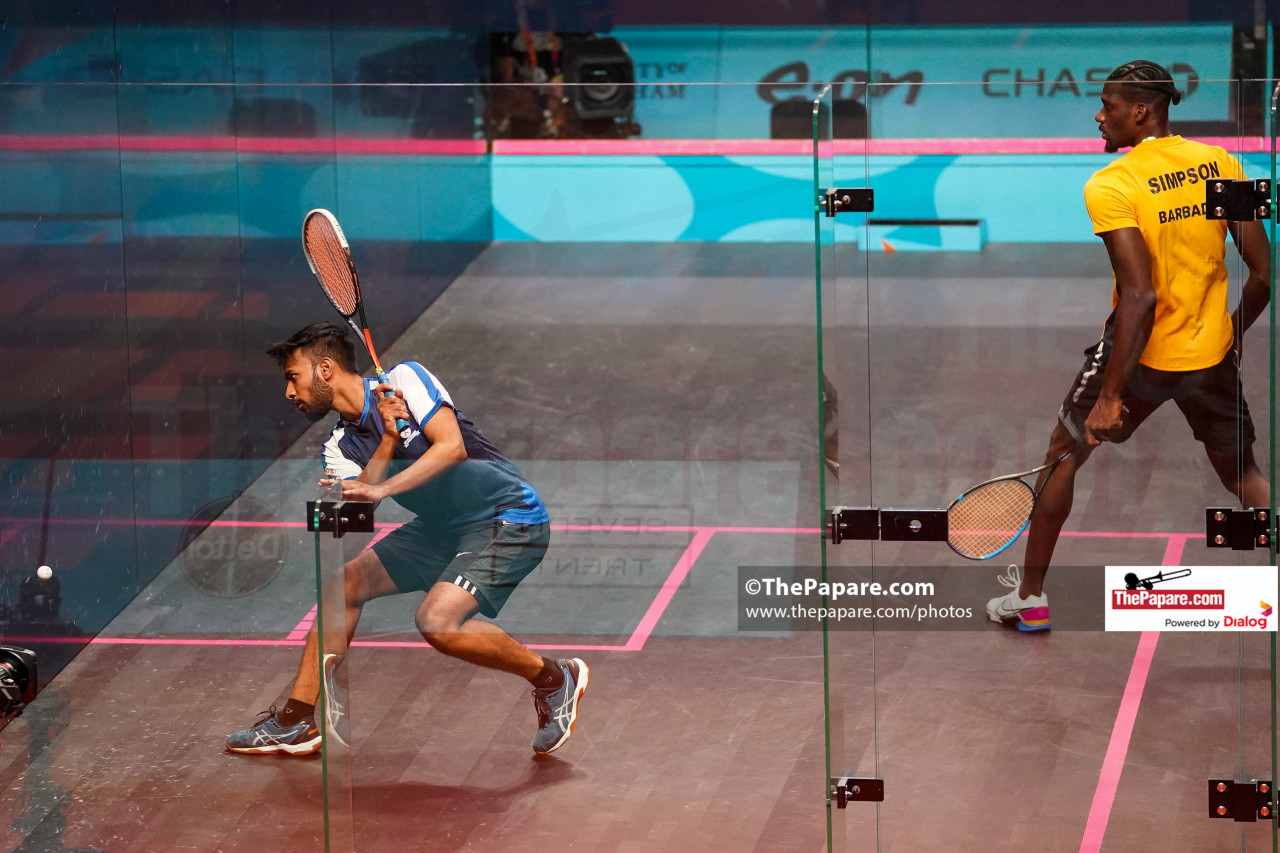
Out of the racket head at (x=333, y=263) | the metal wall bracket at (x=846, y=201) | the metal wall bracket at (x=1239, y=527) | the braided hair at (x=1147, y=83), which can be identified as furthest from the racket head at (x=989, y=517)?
the racket head at (x=333, y=263)

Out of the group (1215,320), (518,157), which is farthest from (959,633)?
(518,157)

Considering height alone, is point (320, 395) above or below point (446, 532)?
above

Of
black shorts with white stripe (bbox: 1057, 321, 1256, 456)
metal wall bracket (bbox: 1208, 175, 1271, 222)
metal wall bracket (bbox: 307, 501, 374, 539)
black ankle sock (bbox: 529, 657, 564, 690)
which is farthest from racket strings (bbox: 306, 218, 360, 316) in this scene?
metal wall bracket (bbox: 1208, 175, 1271, 222)

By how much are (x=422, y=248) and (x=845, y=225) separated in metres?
1.50

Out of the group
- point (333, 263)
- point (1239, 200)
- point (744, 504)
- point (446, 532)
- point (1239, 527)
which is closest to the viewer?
point (1239, 200)

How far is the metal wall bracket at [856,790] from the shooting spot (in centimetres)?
382

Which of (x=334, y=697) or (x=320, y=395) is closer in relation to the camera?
(x=334, y=697)

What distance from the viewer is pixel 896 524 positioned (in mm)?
3721

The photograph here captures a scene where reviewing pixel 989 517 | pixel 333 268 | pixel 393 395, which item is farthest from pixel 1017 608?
pixel 333 268

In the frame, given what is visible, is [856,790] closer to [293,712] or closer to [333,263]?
[293,712]

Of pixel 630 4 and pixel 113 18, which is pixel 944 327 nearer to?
pixel 113 18

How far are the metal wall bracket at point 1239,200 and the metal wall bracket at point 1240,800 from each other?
127cm

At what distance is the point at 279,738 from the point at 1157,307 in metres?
2.65

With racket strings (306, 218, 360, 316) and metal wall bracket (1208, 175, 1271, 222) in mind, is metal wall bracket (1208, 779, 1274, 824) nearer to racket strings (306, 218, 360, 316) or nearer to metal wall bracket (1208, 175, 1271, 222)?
metal wall bracket (1208, 175, 1271, 222)
